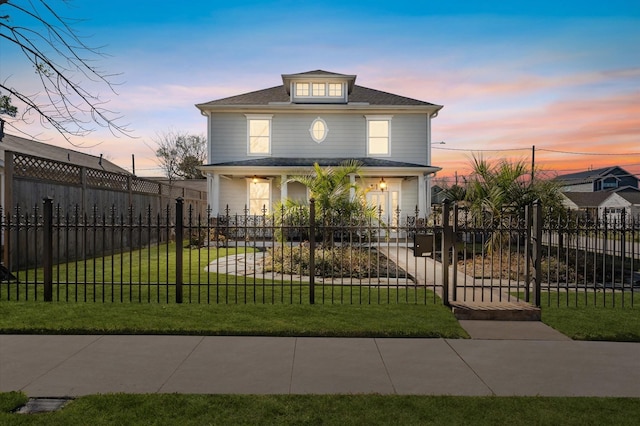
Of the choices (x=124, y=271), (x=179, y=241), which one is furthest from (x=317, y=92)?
(x=179, y=241)

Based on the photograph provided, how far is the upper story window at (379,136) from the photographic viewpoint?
22.3 meters

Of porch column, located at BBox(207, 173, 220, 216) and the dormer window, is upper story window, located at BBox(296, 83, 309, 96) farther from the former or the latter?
porch column, located at BBox(207, 173, 220, 216)

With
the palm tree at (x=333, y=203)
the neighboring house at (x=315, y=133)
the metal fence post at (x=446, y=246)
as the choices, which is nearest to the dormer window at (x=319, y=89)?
the neighboring house at (x=315, y=133)

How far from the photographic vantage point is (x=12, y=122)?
248 inches

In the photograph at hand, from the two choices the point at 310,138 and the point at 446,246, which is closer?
the point at 446,246

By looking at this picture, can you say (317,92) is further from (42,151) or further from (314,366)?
(314,366)

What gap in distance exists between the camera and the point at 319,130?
22234mm

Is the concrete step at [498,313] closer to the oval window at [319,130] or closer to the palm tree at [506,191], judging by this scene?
the palm tree at [506,191]

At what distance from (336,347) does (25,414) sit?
3140mm

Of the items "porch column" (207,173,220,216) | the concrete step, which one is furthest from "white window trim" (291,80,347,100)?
the concrete step

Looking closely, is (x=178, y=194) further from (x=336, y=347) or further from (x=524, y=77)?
(x=336, y=347)

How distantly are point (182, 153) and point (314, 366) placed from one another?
4347 centimetres

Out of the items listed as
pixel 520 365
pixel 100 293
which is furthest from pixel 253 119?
pixel 520 365

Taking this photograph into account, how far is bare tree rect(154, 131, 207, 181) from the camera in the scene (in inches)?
1767
